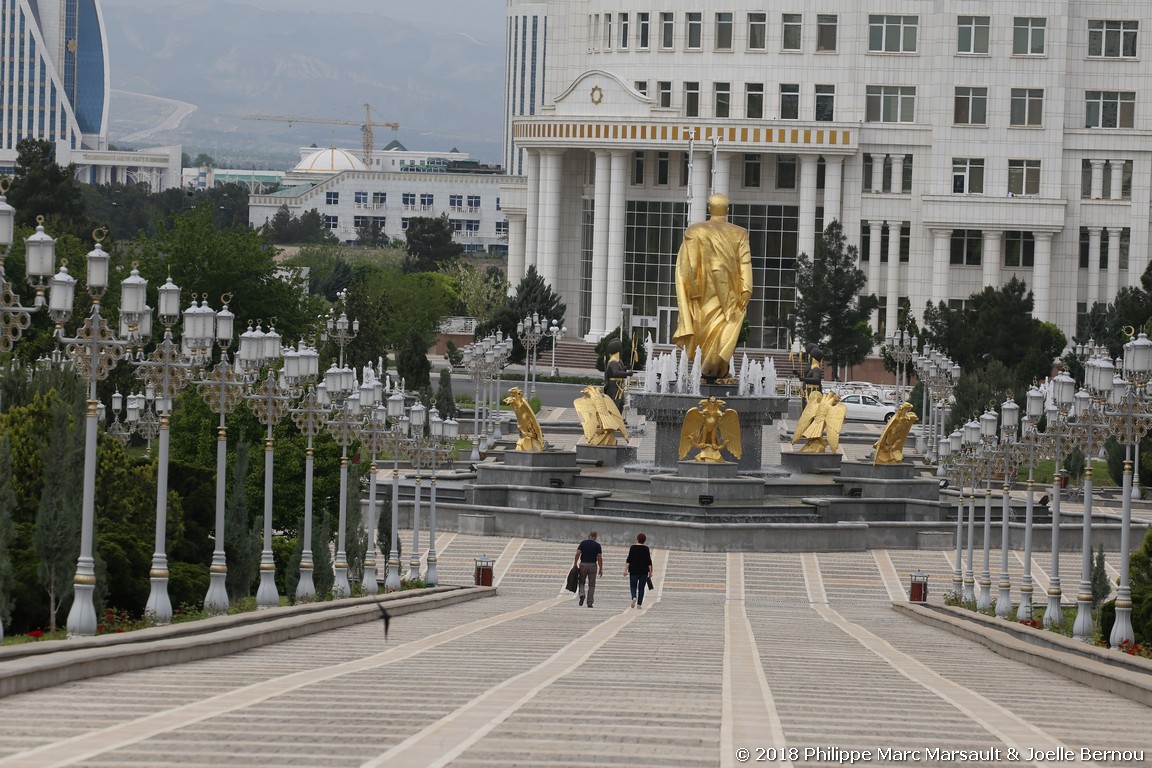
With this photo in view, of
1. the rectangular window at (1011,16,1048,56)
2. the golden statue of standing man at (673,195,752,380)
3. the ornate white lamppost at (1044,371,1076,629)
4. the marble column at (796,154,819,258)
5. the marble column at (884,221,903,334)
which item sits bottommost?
the ornate white lamppost at (1044,371,1076,629)

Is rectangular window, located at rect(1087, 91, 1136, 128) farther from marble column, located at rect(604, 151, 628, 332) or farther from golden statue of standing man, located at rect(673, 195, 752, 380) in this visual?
golden statue of standing man, located at rect(673, 195, 752, 380)

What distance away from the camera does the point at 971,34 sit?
293 ft

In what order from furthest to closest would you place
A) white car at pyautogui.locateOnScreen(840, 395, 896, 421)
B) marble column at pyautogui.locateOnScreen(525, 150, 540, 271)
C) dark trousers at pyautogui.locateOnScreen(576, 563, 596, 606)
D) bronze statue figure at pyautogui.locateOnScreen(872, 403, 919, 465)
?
marble column at pyautogui.locateOnScreen(525, 150, 540, 271), white car at pyautogui.locateOnScreen(840, 395, 896, 421), bronze statue figure at pyautogui.locateOnScreen(872, 403, 919, 465), dark trousers at pyautogui.locateOnScreen(576, 563, 596, 606)

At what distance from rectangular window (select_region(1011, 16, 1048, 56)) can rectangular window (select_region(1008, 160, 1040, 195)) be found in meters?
4.54

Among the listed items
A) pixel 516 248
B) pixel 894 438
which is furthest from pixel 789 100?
pixel 894 438

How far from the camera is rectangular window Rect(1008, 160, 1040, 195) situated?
89500mm

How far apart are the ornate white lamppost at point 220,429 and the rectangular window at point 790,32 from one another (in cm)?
6731

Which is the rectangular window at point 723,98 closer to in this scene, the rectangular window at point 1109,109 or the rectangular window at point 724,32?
the rectangular window at point 724,32

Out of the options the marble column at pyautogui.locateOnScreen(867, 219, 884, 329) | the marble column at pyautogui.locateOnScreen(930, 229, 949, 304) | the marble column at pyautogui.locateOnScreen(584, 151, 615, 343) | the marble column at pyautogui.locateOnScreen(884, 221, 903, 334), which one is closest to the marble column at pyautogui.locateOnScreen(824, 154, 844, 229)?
the marble column at pyautogui.locateOnScreen(867, 219, 884, 329)

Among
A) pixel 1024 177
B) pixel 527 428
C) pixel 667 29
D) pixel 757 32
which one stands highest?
pixel 667 29

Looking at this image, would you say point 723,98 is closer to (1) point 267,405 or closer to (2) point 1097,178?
(2) point 1097,178

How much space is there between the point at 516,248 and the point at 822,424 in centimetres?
5196

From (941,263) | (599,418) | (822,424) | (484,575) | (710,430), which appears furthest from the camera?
(941,263)

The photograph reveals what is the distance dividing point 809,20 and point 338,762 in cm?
8187
